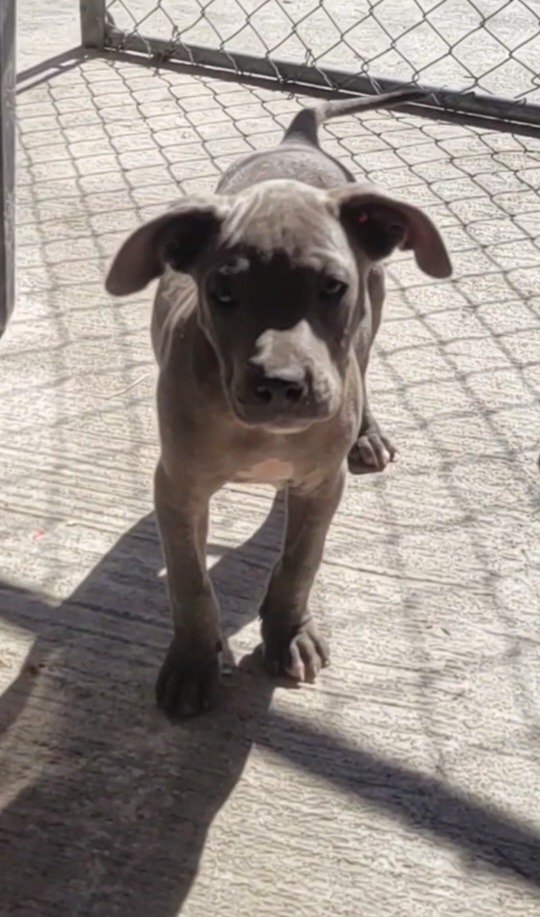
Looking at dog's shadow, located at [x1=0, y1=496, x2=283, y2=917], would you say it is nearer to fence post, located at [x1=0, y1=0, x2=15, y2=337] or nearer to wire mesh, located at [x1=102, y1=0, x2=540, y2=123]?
fence post, located at [x1=0, y1=0, x2=15, y2=337]

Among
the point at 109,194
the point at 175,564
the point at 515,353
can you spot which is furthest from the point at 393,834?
the point at 109,194

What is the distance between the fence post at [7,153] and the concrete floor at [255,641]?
0.14m

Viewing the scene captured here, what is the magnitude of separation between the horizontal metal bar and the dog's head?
351 centimetres

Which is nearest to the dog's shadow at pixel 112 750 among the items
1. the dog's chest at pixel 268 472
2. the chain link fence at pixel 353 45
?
the dog's chest at pixel 268 472

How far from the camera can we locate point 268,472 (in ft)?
8.00

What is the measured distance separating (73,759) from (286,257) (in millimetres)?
1007

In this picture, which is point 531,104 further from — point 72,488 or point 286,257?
point 286,257

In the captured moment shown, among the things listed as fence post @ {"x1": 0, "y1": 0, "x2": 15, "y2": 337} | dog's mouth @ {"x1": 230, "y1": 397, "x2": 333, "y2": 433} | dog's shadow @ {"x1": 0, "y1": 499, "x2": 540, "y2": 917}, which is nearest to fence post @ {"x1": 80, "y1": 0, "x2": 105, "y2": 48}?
fence post @ {"x1": 0, "y1": 0, "x2": 15, "y2": 337}

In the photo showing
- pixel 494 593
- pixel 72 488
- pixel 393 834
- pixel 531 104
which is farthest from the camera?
pixel 531 104

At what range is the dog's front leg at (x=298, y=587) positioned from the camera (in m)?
2.58

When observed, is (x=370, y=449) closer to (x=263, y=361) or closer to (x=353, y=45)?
(x=263, y=361)

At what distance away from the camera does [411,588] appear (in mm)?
2879

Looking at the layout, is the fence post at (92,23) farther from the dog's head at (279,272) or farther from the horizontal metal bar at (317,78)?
the dog's head at (279,272)

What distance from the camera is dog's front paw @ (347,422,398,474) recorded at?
10.7ft
